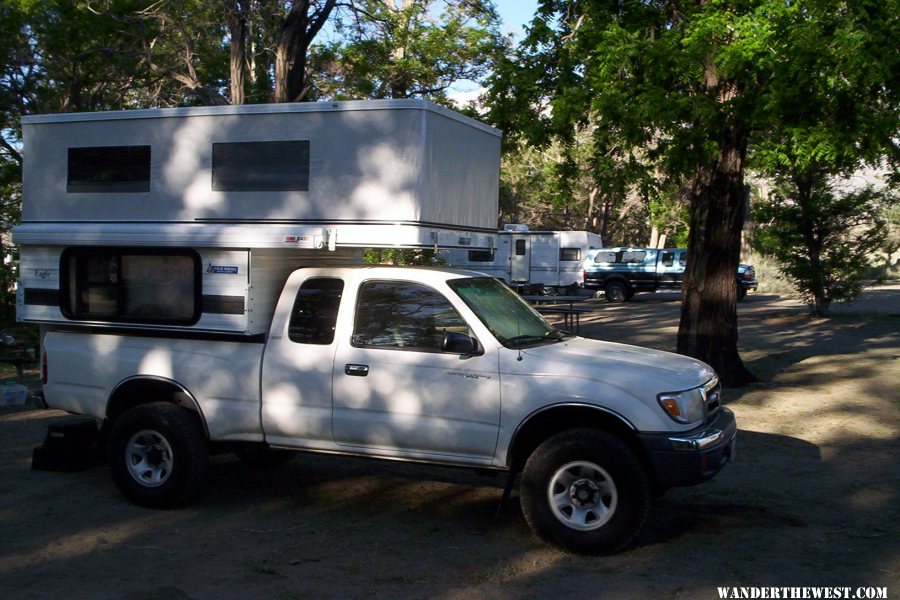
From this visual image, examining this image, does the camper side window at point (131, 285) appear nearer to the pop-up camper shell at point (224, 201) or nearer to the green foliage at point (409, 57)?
the pop-up camper shell at point (224, 201)

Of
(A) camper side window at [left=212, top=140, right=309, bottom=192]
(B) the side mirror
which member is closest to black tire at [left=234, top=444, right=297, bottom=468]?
(A) camper side window at [left=212, top=140, right=309, bottom=192]

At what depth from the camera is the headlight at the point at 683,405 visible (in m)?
5.99

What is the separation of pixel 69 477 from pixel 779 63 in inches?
341

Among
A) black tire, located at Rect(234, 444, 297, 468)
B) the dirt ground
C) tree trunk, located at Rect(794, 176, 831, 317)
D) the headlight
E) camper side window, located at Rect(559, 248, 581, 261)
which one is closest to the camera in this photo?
the dirt ground

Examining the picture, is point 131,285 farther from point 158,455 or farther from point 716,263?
point 716,263

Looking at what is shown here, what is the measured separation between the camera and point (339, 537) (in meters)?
6.60

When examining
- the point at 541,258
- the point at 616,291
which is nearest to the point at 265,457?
the point at 616,291

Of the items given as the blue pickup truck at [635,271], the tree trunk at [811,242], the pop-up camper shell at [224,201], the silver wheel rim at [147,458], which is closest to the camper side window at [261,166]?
the pop-up camper shell at [224,201]

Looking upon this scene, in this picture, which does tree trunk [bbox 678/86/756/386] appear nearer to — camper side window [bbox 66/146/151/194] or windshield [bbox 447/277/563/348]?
windshield [bbox 447/277/563/348]

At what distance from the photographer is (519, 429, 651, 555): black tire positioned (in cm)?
595

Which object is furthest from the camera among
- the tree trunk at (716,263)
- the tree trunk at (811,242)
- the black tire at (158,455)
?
the tree trunk at (811,242)

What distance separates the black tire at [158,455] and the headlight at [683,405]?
11.6ft

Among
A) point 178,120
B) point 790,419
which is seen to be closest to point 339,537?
point 178,120

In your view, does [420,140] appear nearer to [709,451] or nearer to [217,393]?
[217,393]
